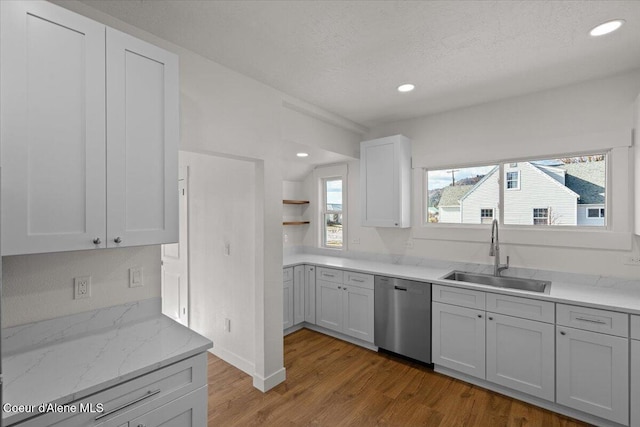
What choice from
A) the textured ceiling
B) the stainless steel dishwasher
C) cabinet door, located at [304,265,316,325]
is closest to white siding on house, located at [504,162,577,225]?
the textured ceiling

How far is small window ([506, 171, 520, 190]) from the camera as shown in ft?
10.2

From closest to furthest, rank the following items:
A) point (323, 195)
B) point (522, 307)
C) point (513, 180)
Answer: point (522, 307) → point (513, 180) → point (323, 195)

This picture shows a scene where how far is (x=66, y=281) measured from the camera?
5.56ft

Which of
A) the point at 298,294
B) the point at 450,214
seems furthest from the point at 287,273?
the point at 450,214

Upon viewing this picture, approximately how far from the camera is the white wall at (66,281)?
1.56 m

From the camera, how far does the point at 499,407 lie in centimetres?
244

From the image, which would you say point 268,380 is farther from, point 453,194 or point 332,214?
point 453,194

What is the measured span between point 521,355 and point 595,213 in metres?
1.39

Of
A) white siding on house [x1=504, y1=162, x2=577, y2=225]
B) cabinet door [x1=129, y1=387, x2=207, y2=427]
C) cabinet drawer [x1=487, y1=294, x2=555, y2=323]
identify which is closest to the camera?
cabinet door [x1=129, y1=387, x2=207, y2=427]

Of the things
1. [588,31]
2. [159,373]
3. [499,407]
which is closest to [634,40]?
[588,31]

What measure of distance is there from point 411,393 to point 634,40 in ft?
9.75

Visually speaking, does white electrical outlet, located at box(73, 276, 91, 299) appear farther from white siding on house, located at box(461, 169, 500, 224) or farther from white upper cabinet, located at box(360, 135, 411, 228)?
white siding on house, located at box(461, 169, 500, 224)

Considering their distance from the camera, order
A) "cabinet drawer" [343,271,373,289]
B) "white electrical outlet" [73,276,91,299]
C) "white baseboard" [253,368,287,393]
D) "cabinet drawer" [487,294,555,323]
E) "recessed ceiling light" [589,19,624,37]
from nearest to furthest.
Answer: "white electrical outlet" [73,276,91,299] → "recessed ceiling light" [589,19,624,37] → "cabinet drawer" [487,294,555,323] → "white baseboard" [253,368,287,393] → "cabinet drawer" [343,271,373,289]

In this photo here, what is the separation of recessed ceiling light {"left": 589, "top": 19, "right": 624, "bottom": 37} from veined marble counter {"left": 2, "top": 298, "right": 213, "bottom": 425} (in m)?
2.90
